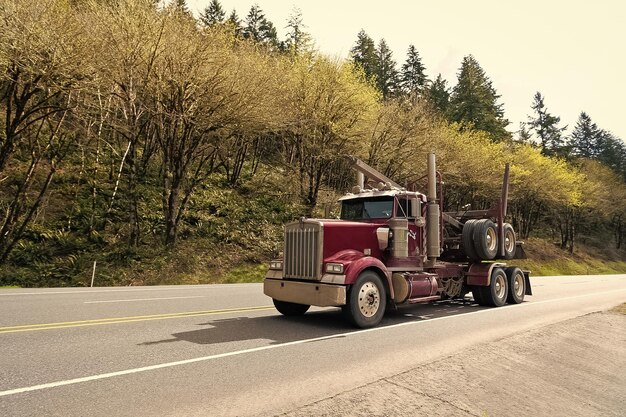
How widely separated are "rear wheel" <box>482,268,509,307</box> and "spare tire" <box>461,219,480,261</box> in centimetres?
86

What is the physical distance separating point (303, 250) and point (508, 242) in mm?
7523

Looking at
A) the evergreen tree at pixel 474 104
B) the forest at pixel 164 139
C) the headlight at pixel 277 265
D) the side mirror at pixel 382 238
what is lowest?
the headlight at pixel 277 265

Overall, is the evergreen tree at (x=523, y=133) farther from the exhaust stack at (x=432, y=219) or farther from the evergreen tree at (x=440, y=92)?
the exhaust stack at (x=432, y=219)

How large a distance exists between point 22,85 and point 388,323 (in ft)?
54.9

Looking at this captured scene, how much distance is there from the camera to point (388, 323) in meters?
8.93

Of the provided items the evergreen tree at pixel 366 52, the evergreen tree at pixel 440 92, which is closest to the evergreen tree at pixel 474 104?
the evergreen tree at pixel 440 92

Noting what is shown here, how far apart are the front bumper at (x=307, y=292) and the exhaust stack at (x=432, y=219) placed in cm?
337

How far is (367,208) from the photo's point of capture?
32.3ft

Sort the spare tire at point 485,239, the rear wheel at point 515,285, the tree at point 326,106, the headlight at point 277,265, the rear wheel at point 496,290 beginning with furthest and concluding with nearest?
the tree at point 326,106 → the rear wheel at point 515,285 → the rear wheel at point 496,290 → the spare tire at point 485,239 → the headlight at point 277,265

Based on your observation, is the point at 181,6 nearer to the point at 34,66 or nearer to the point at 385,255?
the point at 34,66

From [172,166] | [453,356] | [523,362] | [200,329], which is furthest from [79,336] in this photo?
[172,166]

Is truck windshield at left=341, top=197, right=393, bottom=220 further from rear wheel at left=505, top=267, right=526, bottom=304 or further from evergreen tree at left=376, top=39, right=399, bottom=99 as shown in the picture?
evergreen tree at left=376, top=39, right=399, bottom=99

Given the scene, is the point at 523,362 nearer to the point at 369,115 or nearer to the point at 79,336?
the point at 79,336

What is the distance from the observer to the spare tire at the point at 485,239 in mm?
11602
